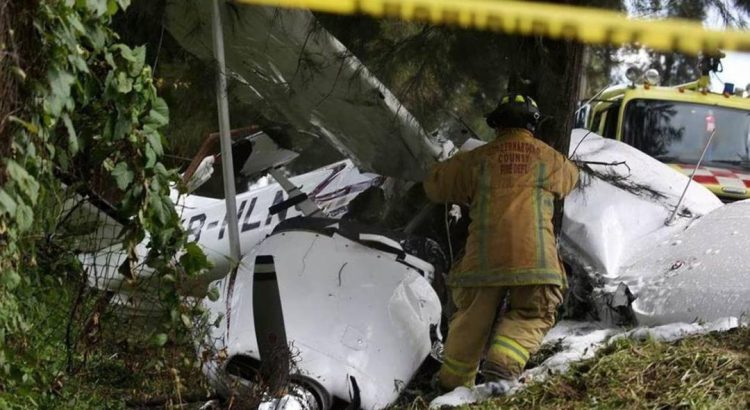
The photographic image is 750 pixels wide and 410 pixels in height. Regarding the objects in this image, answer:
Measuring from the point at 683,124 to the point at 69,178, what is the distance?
252 inches

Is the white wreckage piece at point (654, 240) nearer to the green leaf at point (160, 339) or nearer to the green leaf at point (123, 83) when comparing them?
the green leaf at point (160, 339)

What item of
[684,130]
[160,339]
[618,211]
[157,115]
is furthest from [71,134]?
[684,130]

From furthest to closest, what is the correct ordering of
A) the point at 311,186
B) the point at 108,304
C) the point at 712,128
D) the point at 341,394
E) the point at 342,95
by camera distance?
the point at 712,128 < the point at 311,186 < the point at 342,95 < the point at 341,394 < the point at 108,304

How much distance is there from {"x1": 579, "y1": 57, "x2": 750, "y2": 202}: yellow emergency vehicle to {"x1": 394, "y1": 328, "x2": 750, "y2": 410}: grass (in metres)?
4.52

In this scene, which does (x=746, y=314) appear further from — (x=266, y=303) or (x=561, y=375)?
(x=266, y=303)

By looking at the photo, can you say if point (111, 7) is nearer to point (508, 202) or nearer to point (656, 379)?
point (508, 202)

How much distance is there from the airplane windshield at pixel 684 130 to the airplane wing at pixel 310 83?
3.56 metres

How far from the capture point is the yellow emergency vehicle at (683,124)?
29.3 feet

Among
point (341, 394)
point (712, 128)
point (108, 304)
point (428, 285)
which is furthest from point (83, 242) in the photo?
point (712, 128)

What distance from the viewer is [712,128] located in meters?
9.05

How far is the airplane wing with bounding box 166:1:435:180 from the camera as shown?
548 centimetres

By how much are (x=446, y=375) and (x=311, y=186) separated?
3114mm

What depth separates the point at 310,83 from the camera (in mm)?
5809

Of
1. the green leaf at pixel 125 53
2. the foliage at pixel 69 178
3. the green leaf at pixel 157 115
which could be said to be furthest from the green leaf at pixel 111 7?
the green leaf at pixel 157 115
